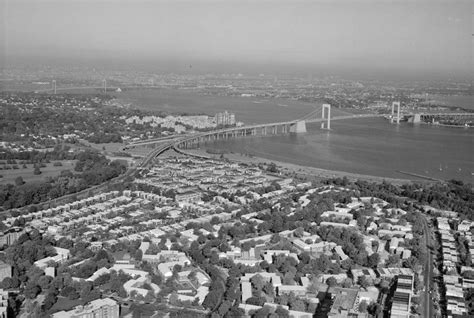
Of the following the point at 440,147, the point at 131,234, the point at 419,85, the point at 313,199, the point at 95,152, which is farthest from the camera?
the point at 419,85

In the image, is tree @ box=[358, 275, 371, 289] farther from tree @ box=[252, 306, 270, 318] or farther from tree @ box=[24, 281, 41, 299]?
tree @ box=[24, 281, 41, 299]

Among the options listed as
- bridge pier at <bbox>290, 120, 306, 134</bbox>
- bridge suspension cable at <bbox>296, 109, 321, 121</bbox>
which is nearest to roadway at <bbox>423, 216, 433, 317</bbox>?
bridge pier at <bbox>290, 120, 306, 134</bbox>

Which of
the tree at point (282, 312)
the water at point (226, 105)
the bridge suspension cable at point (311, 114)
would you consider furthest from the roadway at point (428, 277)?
the bridge suspension cable at point (311, 114)

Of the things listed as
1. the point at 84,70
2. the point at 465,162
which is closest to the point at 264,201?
the point at 465,162

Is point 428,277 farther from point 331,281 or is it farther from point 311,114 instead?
point 311,114

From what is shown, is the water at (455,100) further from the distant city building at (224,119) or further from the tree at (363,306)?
the tree at (363,306)

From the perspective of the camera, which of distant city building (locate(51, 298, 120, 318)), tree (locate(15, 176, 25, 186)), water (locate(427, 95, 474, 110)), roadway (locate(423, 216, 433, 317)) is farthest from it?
water (locate(427, 95, 474, 110))

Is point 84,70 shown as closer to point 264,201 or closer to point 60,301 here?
point 264,201
